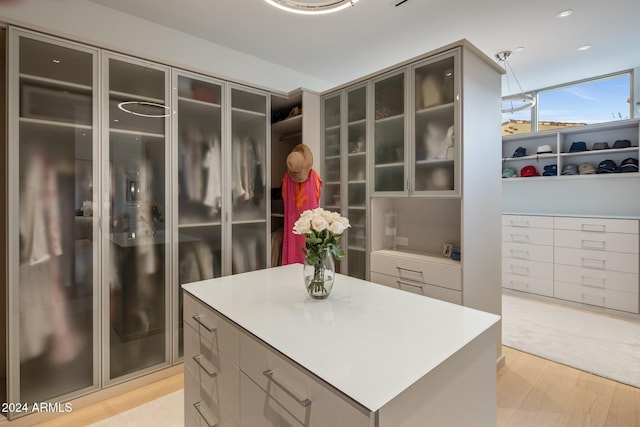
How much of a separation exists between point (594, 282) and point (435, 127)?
119 inches

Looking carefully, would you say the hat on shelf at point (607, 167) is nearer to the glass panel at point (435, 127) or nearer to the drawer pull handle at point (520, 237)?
the drawer pull handle at point (520, 237)

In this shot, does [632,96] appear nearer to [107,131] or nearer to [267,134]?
[267,134]

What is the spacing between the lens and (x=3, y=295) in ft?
6.76

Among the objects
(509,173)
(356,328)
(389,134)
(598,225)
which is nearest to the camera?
(356,328)

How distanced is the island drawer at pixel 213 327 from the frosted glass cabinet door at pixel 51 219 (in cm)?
104

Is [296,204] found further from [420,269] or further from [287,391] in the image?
[287,391]

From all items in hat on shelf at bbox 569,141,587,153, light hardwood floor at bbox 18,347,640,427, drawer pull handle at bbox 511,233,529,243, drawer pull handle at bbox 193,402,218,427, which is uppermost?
hat on shelf at bbox 569,141,587,153

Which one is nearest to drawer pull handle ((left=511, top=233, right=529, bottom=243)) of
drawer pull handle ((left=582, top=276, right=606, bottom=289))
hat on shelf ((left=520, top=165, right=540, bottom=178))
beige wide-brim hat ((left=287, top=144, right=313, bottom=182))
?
drawer pull handle ((left=582, top=276, right=606, bottom=289))

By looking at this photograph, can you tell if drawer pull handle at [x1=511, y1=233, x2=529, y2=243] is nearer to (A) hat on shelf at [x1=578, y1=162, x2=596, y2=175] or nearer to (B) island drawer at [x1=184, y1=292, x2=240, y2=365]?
(A) hat on shelf at [x1=578, y1=162, x2=596, y2=175]

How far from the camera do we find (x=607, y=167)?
3.77 m

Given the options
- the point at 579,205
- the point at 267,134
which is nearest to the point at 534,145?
the point at 579,205

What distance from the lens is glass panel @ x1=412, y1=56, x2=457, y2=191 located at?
87.3 inches

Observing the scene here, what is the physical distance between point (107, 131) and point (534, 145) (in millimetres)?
5120

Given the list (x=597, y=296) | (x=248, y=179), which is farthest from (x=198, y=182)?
(x=597, y=296)
